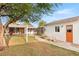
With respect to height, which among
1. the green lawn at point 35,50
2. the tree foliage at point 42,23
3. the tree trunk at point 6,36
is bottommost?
the green lawn at point 35,50

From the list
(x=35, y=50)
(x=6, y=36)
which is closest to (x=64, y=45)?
(x=35, y=50)

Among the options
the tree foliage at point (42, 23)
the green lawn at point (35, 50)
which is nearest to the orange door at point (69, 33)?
the green lawn at point (35, 50)

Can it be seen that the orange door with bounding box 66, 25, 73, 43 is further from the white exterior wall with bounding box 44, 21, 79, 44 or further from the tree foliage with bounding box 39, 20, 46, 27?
the tree foliage with bounding box 39, 20, 46, 27

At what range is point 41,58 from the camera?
5.96 metres

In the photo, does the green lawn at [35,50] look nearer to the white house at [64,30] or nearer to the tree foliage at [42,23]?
the white house at [64,30]

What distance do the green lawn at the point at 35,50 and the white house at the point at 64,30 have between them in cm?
25

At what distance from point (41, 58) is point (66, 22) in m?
0.98

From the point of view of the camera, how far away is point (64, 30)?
6.15m

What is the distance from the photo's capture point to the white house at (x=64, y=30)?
19.6 ft

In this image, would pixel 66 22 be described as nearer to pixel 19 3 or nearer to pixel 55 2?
pixel 55 2

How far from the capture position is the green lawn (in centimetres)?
602

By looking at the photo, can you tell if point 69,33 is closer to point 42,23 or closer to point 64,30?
point 64,30

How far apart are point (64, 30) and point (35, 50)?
80 cm

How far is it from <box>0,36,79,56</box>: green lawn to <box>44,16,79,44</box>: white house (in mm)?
248
